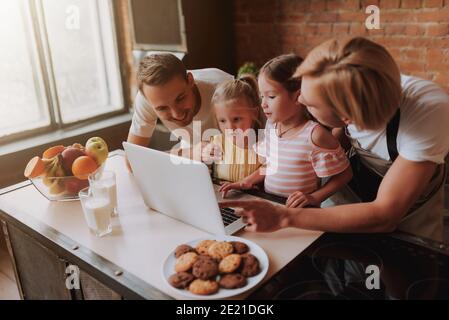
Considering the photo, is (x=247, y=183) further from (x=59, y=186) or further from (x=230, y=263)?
(x=59, y=186)

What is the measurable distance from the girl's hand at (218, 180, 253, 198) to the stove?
0.37 metres

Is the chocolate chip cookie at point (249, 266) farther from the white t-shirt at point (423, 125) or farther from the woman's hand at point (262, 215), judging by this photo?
the white t-shirt at point (423, 125)

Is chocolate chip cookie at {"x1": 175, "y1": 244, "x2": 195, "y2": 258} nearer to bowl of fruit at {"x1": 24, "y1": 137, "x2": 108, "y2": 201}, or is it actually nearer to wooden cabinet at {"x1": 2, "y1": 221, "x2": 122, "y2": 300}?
wooden cabinet at {"x1": 2, "y1": 221, "x2": 122, "y2": 300}

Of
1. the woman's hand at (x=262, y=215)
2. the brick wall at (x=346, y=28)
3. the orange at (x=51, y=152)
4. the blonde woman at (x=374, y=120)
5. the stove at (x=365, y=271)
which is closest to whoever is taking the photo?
the stove at (x=365, y=271)

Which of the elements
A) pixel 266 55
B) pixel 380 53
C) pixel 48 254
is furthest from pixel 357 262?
pixel 266 55

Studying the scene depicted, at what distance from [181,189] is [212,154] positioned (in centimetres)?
42

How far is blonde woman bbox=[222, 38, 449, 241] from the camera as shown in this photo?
991 mm

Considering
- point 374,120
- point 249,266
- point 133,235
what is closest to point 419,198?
point 374,120

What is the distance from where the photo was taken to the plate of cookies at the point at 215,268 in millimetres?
911

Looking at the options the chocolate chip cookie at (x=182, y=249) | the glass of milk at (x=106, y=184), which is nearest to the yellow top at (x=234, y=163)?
the glass of milk at (x=106, y=184)

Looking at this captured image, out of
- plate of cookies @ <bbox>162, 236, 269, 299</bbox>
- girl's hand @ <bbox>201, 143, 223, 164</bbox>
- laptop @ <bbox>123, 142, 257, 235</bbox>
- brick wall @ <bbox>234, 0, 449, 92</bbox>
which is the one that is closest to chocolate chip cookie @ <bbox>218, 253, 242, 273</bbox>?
plate of cookies @ <bbox>162, 236, 269, 299</bbox>

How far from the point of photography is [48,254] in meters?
1.28

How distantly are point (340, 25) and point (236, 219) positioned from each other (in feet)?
6.14

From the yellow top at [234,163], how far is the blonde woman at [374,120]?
1.27 feet
